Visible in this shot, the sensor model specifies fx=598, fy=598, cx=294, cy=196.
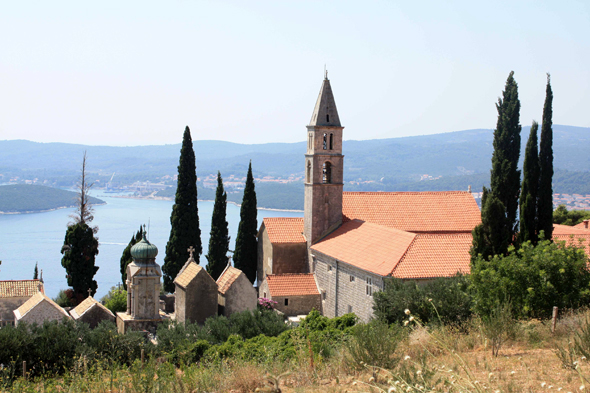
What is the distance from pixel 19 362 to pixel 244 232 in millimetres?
22178

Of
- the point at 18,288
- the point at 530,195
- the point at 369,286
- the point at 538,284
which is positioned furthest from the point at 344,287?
the point at 18,288

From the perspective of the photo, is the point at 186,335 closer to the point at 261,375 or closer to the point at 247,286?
the point at 247,286

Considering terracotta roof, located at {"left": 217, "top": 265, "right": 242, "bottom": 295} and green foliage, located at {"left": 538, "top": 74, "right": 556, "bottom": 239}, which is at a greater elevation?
green foliage, located at {"left": 538, "top": 74, "right": 556, "bottom": 239}

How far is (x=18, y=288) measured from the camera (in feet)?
102

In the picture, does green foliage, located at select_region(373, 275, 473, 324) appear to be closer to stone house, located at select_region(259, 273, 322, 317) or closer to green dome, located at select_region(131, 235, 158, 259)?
green dome, located at select_region(131, 235, 158, 259)

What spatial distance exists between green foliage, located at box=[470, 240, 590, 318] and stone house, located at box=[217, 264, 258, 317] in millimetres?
12265

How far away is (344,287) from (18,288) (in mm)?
16880

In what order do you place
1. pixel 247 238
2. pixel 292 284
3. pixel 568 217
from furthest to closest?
pixel 568 217 → pixel 247 238 → pixel 292 284

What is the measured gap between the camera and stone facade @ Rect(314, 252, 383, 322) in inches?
1045

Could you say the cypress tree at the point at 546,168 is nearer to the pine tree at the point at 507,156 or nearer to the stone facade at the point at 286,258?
the pine tree at the point at 507,156

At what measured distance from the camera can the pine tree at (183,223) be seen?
35.8m

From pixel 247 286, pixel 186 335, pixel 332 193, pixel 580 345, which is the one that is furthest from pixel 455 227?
pixel 580 345

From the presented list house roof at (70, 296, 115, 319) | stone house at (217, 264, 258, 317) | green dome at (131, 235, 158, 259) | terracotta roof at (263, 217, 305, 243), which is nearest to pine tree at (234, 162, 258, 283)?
terracotta roof at (263, 217, 305, 243)

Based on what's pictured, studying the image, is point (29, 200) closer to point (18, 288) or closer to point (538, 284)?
point (18, 288)
